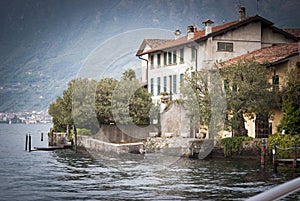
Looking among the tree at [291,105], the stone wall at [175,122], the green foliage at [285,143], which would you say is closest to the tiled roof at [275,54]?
the tree at [291,105]

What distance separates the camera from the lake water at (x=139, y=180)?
20.3 meters

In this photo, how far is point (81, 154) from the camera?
4591 cm

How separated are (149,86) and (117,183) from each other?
3070cm

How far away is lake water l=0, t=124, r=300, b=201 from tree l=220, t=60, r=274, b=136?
3.33 meters

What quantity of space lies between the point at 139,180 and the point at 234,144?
11.2 metres

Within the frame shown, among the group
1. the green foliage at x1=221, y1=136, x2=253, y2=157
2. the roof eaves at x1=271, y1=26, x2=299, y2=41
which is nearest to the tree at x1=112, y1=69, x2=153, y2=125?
the green foliage at x1=221, y1=136, x2=253, y2=157

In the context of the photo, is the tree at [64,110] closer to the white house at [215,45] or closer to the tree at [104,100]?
the tree at [104,100]

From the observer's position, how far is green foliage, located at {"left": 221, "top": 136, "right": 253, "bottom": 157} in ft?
114

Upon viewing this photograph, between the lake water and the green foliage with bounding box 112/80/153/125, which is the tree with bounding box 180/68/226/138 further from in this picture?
the green foliage with bounding box 112/80/153/125

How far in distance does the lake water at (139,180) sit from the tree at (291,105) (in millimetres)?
2719

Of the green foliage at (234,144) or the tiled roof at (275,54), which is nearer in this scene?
the green foliage at (234,144)

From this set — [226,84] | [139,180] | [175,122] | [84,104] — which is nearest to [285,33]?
[175,122]

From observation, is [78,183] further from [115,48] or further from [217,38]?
[115,48]

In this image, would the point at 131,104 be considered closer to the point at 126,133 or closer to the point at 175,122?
the point at 126,133
